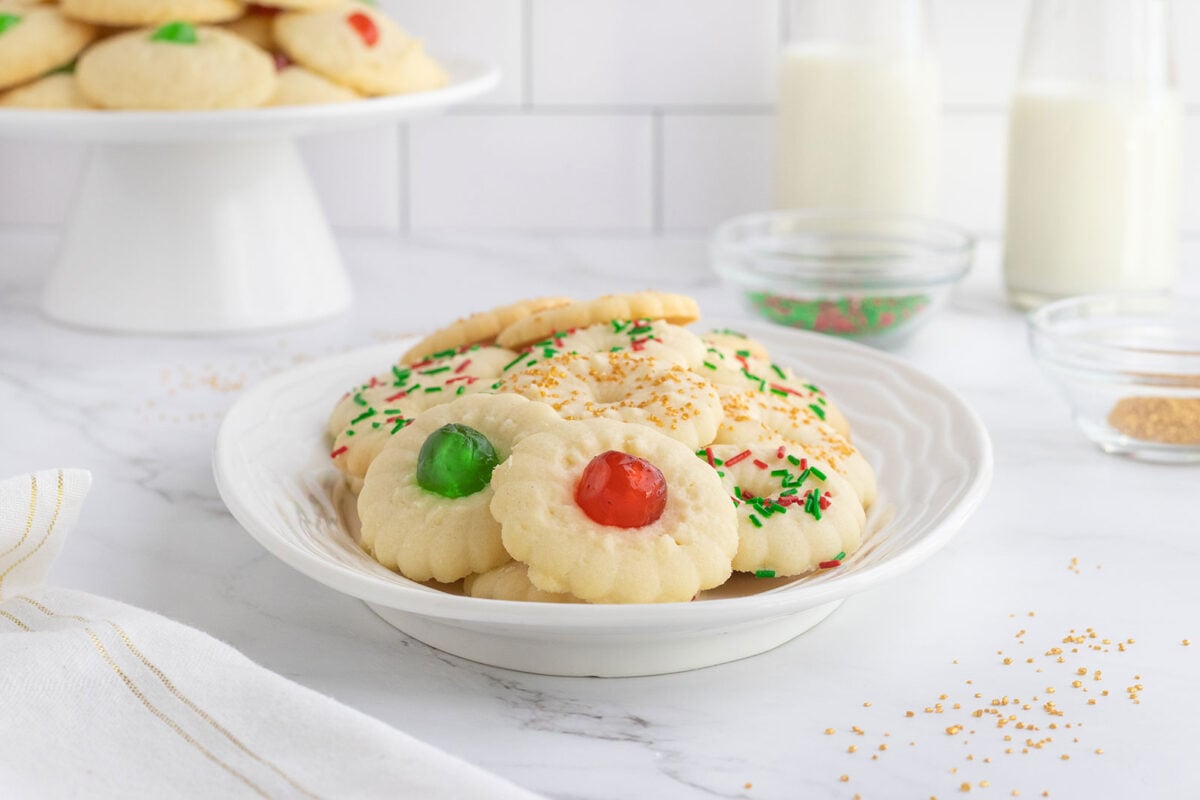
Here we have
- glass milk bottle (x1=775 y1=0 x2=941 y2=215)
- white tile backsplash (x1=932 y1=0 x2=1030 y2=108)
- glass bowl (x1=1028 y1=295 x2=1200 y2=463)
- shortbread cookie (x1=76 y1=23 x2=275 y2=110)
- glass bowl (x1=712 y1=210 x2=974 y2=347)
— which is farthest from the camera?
white tile backsplash (x1=932 y1=0 x2=1030 y2=108)

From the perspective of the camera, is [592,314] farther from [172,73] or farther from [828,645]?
[172,73]

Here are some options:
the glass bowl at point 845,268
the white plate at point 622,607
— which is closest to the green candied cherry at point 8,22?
the white plate at point 622,607

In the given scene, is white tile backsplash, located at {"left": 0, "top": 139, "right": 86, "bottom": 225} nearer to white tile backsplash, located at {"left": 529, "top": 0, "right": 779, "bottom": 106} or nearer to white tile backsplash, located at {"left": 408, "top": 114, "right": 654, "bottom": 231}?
white tile backsplash, located at {"left": 408, "top": 114, "right": 654, "bottom": 231}

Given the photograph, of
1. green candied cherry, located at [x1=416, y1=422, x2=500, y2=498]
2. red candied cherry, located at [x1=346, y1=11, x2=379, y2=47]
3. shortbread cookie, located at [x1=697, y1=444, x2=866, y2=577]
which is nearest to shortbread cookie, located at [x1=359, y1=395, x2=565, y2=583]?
green candied cherry, located at [x1=416, y1=422, x2=500, y2=498]

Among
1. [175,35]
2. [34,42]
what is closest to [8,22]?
[34,42]

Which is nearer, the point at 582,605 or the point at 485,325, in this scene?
the point at 582,605

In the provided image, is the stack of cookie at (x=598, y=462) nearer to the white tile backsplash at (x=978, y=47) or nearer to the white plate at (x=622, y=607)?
the white plate at (x=622, y=607)
